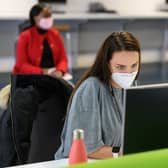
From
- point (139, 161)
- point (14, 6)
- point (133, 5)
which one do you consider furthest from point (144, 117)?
point (133, 5)

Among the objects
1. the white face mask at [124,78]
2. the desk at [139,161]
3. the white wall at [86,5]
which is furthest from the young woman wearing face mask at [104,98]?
the white wall at [86,5]

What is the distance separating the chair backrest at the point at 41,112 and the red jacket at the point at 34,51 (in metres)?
1.63

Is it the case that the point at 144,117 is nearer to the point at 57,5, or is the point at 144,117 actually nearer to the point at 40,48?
the point at 40,48

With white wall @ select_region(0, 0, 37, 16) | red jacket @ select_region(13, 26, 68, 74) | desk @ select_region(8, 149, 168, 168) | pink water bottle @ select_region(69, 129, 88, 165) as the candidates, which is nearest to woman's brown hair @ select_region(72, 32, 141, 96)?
pink water bottle @ select_region(69, 129, 88, 165)

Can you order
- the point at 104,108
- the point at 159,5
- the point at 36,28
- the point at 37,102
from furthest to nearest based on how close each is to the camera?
the point at 159,5 < the point at 36,28 < the point at 37,102 < the point at 104,108

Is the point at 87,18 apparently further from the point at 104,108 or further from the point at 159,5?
the point at 104,108

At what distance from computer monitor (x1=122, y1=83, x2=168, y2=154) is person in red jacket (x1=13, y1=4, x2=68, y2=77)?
2549mm

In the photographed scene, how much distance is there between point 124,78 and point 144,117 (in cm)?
50

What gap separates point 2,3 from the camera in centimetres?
631

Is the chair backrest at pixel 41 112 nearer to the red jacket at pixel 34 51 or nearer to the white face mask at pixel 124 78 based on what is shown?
the white face mask at pixel 124 78

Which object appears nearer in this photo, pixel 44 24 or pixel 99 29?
pixel 44 24

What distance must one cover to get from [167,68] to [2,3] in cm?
293

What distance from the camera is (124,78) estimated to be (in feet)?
5.99

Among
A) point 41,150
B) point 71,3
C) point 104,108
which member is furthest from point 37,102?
point 71,3
